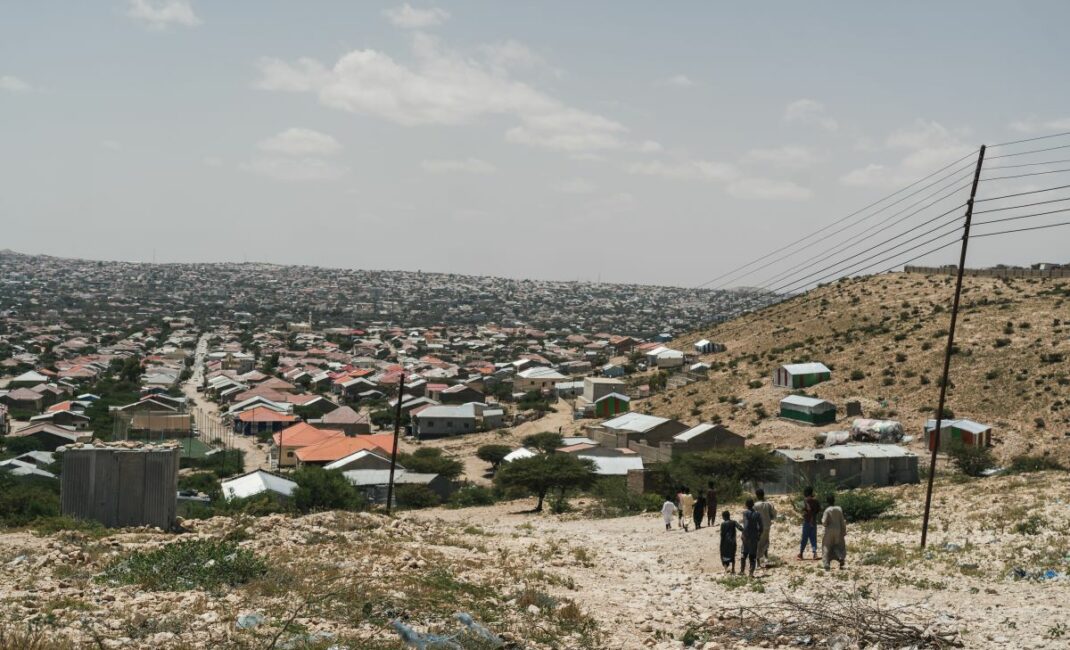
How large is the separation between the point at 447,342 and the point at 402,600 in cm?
11388

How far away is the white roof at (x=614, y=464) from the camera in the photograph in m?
38.1

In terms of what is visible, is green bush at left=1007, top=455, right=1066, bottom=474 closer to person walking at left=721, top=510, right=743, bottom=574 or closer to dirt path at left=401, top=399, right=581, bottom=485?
person walking at left=721, top=510, right=743, bottom=574

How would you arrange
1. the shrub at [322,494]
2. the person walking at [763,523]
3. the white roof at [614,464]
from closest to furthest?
the person walking at [763,523] → the shrub at [322,494] → the white roof at [614,464]

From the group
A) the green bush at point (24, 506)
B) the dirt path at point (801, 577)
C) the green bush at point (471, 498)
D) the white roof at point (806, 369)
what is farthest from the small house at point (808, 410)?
the green bush at point (24, 506)

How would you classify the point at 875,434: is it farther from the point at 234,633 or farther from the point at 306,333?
the point at 306,333

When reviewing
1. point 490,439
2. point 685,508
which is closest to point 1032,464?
point 685,508

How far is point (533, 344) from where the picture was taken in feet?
409

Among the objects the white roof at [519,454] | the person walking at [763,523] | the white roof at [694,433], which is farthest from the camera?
the white roof at [519,454]

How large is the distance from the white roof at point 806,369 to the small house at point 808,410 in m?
5.00

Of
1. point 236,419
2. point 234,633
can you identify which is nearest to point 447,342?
point 236,419

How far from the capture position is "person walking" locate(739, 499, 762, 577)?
46.8ft

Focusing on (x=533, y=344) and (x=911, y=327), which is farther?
(x=533, y=344)

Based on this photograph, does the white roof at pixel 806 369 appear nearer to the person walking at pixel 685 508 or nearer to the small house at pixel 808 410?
the small house at pixel 808 410

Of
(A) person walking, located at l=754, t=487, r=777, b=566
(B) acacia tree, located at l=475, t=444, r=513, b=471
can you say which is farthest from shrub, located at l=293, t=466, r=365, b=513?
(B) acacia tree, located at l=475, t=444, r=513, b=471
